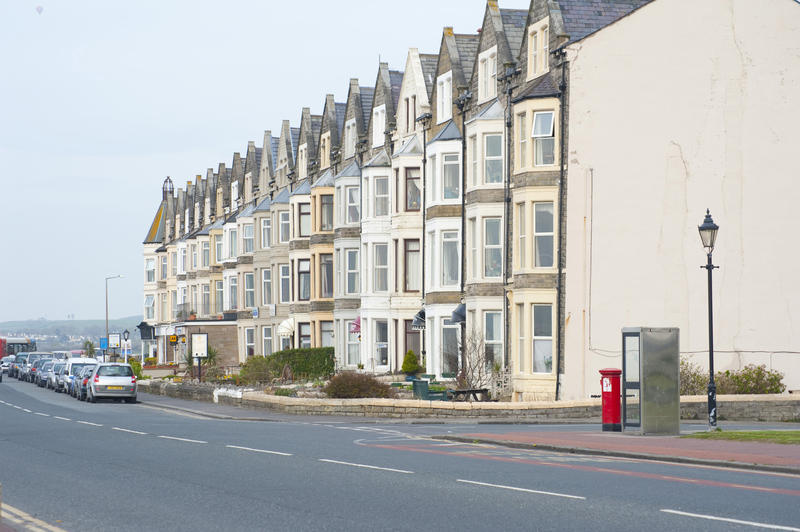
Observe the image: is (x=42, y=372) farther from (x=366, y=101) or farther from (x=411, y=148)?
(x=411, y=148)

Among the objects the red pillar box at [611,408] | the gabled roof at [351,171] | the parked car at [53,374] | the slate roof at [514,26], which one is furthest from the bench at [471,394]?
the parked car at [53,374]

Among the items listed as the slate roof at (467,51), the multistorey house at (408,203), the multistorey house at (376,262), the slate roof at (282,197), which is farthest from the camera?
the slate roof at (282,197)

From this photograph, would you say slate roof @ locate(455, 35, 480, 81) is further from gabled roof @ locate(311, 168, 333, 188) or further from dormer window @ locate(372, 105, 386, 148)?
gabled roof @ locate(311, 168, 333, 188)

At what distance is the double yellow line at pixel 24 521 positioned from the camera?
11656 mm

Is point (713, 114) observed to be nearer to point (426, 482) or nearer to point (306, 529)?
point (426, 482)

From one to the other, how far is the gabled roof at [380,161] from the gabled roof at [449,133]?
22.7 feet

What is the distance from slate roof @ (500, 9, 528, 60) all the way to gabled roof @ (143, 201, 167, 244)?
70400 millimetres

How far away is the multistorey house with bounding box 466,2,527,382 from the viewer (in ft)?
136

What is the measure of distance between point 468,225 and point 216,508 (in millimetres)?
30787

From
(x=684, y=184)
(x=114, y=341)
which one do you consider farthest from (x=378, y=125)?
(x=114, y=341)

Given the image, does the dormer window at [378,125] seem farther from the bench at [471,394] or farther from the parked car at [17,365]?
the parked car at [17,365]

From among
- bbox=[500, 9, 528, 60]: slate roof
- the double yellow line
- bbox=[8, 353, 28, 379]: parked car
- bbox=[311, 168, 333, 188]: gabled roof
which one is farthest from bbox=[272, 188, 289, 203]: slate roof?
the double yellow line

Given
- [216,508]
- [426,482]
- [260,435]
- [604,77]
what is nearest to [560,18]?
[604,77]

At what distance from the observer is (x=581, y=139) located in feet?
122
